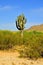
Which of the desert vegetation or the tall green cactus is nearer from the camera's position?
the desert vegetation

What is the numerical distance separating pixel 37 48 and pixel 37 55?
0.64 meters

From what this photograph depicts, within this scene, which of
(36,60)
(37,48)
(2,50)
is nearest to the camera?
(36,60)

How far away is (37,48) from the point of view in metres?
18.0

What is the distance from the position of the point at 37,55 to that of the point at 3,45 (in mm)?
6965

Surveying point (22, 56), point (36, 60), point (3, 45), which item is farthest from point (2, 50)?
point (36, 60)

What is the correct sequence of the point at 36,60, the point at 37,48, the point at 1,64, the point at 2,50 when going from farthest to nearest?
the point at 2,50, the point at 37,48, the point at 36,60, the point at 1,64

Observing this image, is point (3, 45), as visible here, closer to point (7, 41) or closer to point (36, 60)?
point (7, 41)

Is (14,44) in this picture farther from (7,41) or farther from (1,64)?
(1,64)

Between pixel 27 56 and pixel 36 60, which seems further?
pixel 27 56

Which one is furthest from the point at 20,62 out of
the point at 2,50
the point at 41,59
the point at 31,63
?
the point at 2,50

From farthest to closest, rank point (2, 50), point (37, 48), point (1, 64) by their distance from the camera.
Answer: point (2, 50), point (37, 48), point (1, 64)

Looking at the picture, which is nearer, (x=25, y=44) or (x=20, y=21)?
(x=25, y=44)

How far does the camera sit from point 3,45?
78.6 feet

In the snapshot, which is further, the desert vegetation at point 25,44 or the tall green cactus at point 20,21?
the tall green cactus at point 20,21
